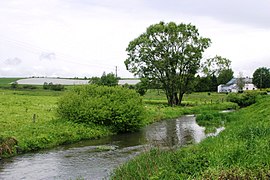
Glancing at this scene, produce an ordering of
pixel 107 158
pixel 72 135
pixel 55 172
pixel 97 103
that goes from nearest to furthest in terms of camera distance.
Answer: pixel 55 172 → pixel 107 158 → pixel 72 135 → pixel 97 103

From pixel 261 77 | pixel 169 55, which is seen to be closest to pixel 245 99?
pixel 169 55

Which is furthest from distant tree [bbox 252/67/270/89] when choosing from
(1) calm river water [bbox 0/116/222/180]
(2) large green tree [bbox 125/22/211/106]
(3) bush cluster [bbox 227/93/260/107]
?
(1) calm river water [bbox 0/116/222/180]

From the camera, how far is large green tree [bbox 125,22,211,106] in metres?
59.4

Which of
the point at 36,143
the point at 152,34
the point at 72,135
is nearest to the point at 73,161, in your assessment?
the point at 36,143

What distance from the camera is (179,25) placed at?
59.6m

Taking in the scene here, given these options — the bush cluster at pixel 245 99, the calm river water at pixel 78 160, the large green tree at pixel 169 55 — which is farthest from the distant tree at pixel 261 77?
the calm river water at pixel 78 160

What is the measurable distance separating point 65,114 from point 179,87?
1374 inches

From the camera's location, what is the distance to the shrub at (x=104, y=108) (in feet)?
94.4

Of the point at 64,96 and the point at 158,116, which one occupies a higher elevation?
the point at 64,96

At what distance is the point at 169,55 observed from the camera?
196 ft

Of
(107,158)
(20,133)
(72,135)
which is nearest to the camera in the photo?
(107,158)

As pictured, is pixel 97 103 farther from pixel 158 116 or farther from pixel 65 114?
pixel 158 116

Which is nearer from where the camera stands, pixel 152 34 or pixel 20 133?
pixel 20 133

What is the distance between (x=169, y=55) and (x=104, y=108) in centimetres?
3277
